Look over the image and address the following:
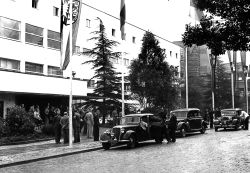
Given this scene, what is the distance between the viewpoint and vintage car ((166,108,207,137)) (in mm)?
26394

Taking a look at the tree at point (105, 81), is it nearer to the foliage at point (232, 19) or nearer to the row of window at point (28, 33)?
the row of window at point (28, 33)

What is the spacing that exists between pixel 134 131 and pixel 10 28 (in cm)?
1955

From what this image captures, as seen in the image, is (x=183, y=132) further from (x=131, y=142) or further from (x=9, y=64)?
(x=9, y=64)

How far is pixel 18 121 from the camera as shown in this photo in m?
22.8

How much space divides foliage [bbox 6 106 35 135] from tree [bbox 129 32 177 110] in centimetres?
1327

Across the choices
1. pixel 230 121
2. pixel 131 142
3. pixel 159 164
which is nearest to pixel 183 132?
pixel 230 121

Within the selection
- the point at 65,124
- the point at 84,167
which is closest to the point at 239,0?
the point at 84,167

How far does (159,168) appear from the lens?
485 inches

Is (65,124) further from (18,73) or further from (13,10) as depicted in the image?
(13,10)

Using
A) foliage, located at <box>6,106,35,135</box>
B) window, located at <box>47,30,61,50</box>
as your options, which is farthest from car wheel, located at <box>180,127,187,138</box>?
window, located at <box>47,30,61,50</box>

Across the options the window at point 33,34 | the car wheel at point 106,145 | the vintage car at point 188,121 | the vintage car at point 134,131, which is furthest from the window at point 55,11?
the car wheel at point 106,145

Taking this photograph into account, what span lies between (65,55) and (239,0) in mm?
12185

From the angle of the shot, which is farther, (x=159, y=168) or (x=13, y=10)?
(x=13, y=10)

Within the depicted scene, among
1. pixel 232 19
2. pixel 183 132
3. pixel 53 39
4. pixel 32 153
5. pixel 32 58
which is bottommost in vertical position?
pixel 32 153
